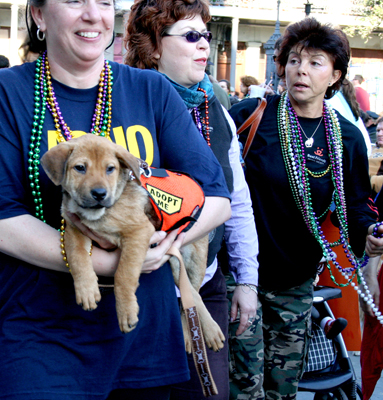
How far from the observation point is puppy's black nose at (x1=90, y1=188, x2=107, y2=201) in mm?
1885

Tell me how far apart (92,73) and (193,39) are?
1.00 metres

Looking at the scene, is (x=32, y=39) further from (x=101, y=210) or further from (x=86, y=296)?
(x=86, y=296)

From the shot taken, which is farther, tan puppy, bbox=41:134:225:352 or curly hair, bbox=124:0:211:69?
curly hair, bbox=124:0:211:69

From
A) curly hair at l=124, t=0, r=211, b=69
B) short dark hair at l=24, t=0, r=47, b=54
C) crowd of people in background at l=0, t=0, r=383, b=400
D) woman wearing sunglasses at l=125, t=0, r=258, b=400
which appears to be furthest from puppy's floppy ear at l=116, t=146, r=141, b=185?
curly hair at l=124, t=0, r=211, b=69

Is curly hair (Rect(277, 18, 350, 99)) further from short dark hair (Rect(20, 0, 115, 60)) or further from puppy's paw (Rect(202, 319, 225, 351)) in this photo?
puppy's paw (Rect(202, 319, 225, 351))

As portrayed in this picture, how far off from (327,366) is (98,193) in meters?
3.06

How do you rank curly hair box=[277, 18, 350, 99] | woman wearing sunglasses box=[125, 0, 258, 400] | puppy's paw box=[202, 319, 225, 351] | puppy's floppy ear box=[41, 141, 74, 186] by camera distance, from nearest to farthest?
puppy's floppy ear box=[41, 141, 74, 186]
puppy's paw box=[202, 319, 225, 351]
woman wearing sunglasses box=[125, 0, 258, 400]
curly hair box=[277, 18, 350, 99]

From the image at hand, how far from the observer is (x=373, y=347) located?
378 centimetres

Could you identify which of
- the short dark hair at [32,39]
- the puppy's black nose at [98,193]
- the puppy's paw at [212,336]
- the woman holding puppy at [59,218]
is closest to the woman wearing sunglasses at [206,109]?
the puppy's paw at [212,336]

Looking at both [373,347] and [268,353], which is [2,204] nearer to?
[268,353]

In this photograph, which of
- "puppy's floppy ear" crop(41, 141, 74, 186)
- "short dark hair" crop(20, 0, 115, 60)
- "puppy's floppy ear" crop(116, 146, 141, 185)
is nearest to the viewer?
"puppy's floppy ear" crop(41, 141, 74, 186)

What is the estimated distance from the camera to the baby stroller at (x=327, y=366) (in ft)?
12.9

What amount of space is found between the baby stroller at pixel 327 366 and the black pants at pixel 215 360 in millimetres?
1477

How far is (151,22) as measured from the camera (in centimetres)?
301
